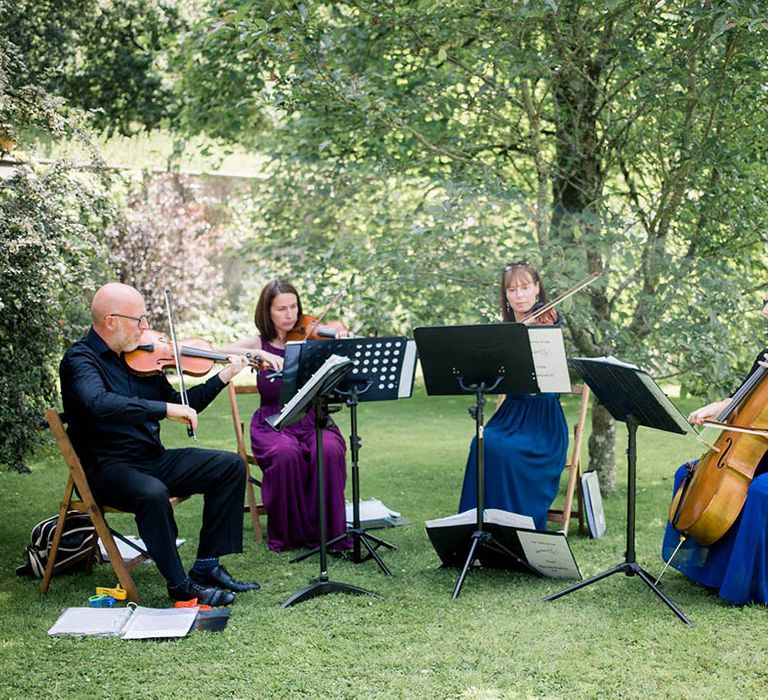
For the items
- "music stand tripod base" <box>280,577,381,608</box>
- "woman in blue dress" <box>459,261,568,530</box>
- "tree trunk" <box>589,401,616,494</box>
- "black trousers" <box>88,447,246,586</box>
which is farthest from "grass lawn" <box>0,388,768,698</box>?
"tree trunk" <box>589,401,616,494</box>

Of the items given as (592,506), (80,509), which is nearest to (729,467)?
(592,506)

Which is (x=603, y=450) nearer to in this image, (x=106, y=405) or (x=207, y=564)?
(x=207, y=564)

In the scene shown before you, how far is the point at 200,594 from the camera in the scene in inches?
162

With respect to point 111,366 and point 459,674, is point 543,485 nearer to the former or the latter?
point 459,674

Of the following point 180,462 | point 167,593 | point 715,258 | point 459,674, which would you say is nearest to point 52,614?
point 167,593

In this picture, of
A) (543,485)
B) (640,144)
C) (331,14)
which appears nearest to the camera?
(543,485)

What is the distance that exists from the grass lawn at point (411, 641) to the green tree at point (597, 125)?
1.50 metres

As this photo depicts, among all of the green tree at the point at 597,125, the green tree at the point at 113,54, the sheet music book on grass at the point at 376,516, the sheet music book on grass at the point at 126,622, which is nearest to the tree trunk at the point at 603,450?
the green tree at the point at 597,125

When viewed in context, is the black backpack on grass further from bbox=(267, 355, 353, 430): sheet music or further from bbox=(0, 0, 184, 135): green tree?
bbox=(0, 0, 184, 135): green tree

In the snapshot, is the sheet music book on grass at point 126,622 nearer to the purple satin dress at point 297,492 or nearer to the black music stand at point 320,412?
the black music stand at point 320,412

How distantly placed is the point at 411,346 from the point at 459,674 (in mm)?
1709

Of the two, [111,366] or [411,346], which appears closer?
[111,366]

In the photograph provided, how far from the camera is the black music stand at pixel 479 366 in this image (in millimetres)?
4234

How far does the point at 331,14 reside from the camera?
260 inches
